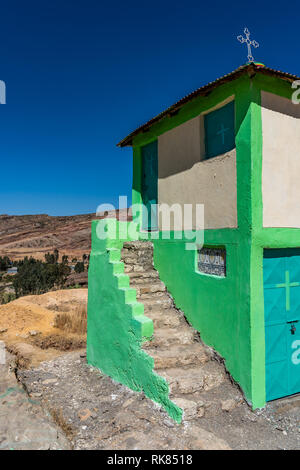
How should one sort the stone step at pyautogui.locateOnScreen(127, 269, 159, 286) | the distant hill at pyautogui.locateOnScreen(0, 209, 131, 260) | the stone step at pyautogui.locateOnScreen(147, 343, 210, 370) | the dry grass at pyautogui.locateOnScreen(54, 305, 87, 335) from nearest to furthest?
the stone step at pyautogui.locateOnScreen(147, 343, 210, 370) < the stone step at pyautogui.locateOnScreen(127, 269, 159, 286) < the dry grass at pyautogui.locateOnScreen(54, 305, 87, 335) < the distant hill at pyautogui.locateOnScreen(0, 209, 131, 260)

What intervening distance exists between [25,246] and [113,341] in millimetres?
44037

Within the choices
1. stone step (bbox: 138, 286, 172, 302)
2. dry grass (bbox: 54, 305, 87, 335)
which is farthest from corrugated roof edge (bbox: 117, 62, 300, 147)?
dry grass (bbox: 54, 305, 87, 335)

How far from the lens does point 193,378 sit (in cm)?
462

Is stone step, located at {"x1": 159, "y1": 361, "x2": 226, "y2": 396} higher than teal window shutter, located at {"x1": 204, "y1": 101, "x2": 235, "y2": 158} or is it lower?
lower

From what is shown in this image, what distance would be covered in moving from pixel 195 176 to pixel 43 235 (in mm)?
45744

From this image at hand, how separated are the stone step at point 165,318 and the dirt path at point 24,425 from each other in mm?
2201

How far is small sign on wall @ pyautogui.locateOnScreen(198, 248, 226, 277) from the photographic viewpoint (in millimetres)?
5168

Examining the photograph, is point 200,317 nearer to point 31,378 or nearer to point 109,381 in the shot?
point 109,381

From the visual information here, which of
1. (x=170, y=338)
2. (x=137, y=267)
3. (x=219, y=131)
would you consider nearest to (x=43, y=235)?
(x=137, y=267)

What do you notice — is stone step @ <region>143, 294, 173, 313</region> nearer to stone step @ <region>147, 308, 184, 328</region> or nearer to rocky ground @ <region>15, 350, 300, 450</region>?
stone step @ <region>147, 308, 184, 328</region>

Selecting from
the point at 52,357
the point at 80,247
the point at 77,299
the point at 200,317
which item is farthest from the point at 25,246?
the point at 200,317

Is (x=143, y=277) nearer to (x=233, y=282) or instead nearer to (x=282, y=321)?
(x=233, y=282)

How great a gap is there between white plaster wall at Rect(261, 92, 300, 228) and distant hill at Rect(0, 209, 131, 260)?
3527 cm

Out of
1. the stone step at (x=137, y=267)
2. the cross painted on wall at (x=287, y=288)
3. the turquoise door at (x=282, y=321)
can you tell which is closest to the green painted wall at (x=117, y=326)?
the stone step at (x=137, y=267)
